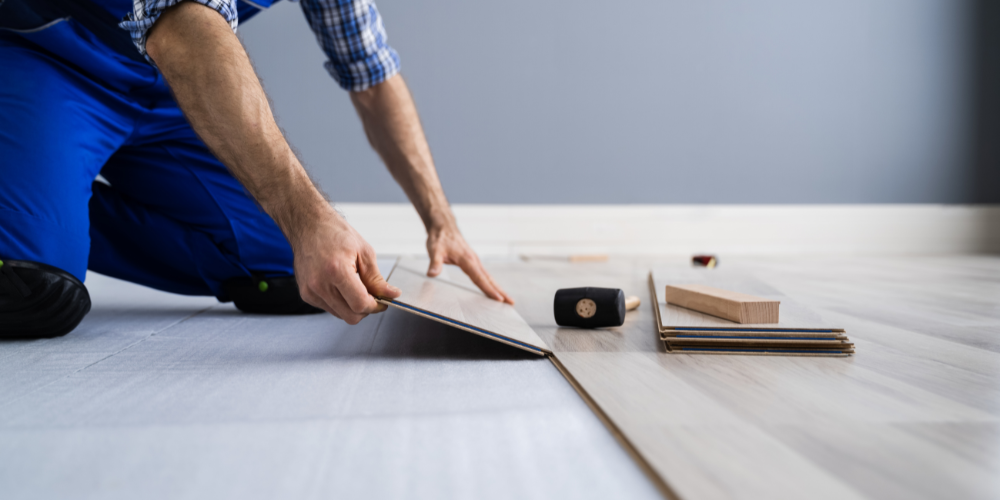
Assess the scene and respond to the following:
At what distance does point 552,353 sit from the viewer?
0.94 meters

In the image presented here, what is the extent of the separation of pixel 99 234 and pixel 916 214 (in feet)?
14.2

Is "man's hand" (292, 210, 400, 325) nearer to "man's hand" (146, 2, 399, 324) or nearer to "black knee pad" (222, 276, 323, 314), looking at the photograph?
"man's hand" (146, 2, 399, 324)

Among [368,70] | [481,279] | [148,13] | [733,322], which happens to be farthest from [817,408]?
[368,70]

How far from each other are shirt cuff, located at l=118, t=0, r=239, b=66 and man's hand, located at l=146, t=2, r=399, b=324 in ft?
0.04

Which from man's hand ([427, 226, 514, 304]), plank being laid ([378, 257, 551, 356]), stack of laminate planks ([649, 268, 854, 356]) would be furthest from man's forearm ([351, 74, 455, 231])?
stack of laminate planks ([649, 268, 854, 356])

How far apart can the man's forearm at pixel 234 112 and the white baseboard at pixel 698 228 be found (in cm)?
252

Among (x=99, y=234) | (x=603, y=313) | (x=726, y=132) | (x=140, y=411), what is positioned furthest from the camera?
(x=726, y=132)

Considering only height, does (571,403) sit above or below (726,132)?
below

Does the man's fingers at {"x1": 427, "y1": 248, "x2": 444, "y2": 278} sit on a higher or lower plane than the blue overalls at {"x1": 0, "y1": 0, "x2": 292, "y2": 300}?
lower

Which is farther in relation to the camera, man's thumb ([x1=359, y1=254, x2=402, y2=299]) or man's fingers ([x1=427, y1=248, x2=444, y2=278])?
man's fingers ([x1=427, y1=248, x2=444, y2=278])

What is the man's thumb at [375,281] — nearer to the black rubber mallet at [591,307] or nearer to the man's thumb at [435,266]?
the black rubber mallet at [591,307]

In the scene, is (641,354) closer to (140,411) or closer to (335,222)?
(335,222)

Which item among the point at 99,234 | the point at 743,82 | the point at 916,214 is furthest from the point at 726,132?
the point at 99,234

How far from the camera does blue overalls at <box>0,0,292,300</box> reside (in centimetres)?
121
